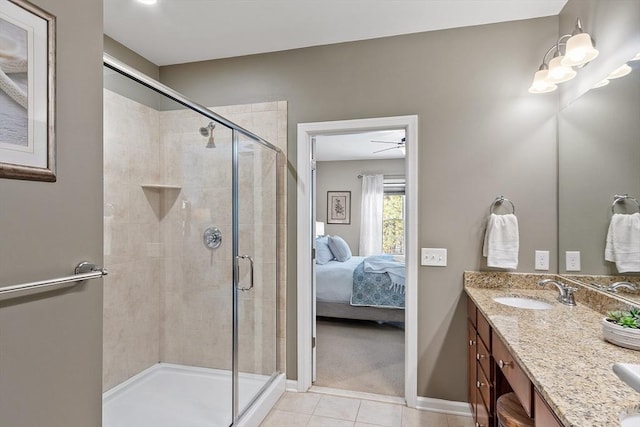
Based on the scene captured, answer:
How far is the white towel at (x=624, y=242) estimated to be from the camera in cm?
155

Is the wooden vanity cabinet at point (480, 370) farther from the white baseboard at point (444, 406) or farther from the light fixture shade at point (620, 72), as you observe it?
the light fixture shade at point (620, 72)

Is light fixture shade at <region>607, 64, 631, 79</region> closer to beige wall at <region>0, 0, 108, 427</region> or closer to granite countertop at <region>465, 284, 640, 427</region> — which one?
granite countertop at <region>465, 284, 640, 427</region>

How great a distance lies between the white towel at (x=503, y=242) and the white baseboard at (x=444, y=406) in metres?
1.02

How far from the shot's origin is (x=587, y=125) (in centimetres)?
193

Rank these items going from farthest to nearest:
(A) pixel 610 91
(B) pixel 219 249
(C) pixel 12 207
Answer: (B) pixel 219 249 → (A) pixel 610 91 → (C) pixel 12 207

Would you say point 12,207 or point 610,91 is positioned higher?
point 610,91

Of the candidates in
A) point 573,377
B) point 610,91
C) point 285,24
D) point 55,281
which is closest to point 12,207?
point 55,281

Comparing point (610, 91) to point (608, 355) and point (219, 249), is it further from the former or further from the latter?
point (219, 249)

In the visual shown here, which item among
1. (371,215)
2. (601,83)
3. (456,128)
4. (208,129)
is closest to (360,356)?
(456,128)

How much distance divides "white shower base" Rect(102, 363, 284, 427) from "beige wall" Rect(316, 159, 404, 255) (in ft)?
15.4

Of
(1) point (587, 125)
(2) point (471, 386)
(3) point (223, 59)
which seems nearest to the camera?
(1) point (587, 125)

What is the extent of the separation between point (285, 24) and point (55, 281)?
6.98ft

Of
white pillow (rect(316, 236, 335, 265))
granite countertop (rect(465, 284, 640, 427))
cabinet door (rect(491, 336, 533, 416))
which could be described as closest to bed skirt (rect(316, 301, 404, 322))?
white pillow (rect(316, 236, 335, 265))

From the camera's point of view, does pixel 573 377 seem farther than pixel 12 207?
Yes
